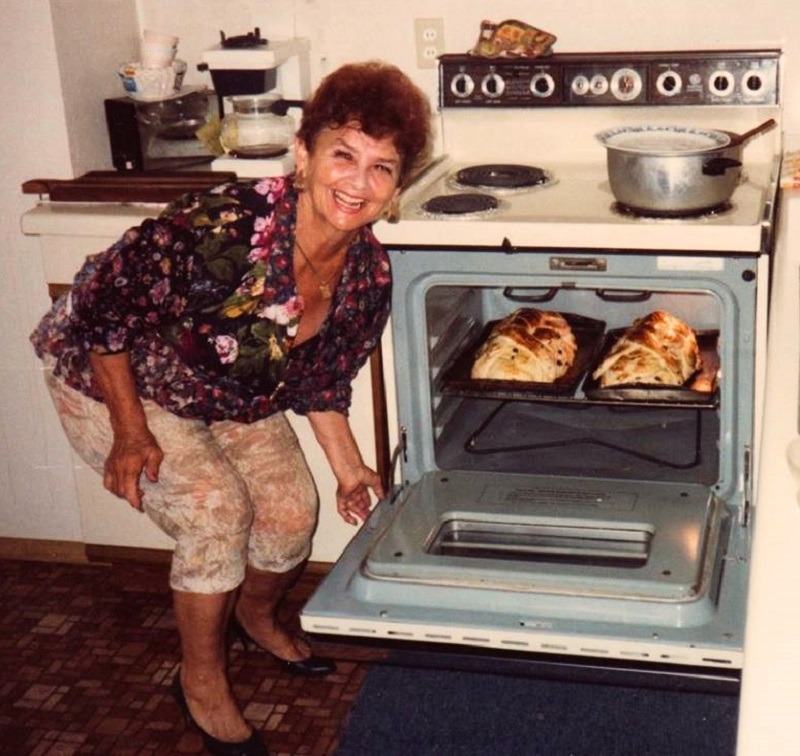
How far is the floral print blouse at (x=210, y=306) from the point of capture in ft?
6.72

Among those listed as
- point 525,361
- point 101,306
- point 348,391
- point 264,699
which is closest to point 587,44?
point 525,361

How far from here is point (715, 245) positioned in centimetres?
217

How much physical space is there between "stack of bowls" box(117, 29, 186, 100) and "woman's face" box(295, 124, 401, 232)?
0.97 m

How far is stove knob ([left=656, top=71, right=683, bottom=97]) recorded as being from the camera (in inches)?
108

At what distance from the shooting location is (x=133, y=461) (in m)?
2.18

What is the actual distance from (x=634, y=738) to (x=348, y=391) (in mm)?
878

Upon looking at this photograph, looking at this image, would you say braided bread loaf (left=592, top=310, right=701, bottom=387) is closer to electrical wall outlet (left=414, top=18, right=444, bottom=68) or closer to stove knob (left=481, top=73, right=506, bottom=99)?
stove knob (left=481, top=73, right=506, bottom=99)

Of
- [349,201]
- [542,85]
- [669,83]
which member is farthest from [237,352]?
[669,83]

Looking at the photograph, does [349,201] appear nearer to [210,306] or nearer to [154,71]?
[210,306]

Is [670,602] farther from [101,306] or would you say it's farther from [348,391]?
[101,306]

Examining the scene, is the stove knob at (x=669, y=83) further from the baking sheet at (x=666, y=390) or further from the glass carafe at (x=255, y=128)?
the glass carafe at (x=255, y=128)

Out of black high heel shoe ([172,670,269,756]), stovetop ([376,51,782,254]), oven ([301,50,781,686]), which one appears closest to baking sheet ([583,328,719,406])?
oven ([301,50,781,686])

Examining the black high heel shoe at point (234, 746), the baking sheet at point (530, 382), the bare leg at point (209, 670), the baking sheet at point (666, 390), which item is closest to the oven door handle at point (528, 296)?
the baking sheet at point (530, 382)

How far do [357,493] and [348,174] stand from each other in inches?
30.7
